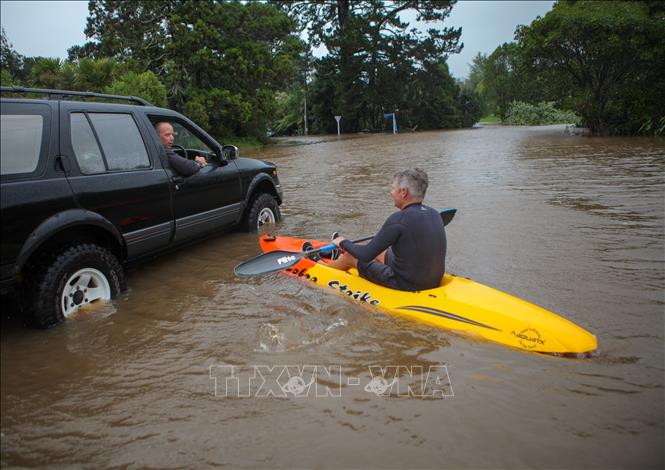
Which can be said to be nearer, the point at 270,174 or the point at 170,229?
the point at 170,229

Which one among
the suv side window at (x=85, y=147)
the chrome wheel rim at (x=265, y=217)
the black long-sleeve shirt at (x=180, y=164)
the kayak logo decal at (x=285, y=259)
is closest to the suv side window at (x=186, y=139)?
the black long-sleeve shirt at (x=180, y=164)

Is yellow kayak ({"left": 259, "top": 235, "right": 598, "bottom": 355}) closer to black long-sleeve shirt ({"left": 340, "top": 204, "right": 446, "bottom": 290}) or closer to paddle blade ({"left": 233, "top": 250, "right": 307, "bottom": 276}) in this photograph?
black long-sleeve shirt ({"left": 340, "top": 204, "right": 446, "bottom": 290})

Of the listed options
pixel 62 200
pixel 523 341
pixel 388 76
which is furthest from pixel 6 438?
pixel 388 76

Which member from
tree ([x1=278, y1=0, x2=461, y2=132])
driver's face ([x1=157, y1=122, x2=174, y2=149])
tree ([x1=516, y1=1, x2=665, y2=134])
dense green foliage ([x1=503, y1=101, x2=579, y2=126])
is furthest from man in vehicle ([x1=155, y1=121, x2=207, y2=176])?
dense green foliage ([x1=503, y1=101, x2=579, y2=126])

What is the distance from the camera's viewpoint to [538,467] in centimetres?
240

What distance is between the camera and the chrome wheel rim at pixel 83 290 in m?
3.95

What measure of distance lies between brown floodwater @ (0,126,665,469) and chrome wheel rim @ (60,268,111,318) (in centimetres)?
15

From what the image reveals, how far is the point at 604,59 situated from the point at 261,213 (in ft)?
73.1

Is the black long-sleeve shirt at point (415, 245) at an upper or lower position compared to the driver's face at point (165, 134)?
lower

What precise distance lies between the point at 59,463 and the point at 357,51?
42.4 meters

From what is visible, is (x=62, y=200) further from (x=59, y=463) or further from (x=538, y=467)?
(x=538, y=467)

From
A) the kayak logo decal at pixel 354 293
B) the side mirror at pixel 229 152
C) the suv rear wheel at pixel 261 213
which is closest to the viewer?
the kayak logo decal at pixel 354 293

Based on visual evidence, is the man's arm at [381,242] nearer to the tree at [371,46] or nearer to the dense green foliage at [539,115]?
the tree at [371,46]

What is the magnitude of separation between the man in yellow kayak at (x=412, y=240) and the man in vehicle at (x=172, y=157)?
2.30m
